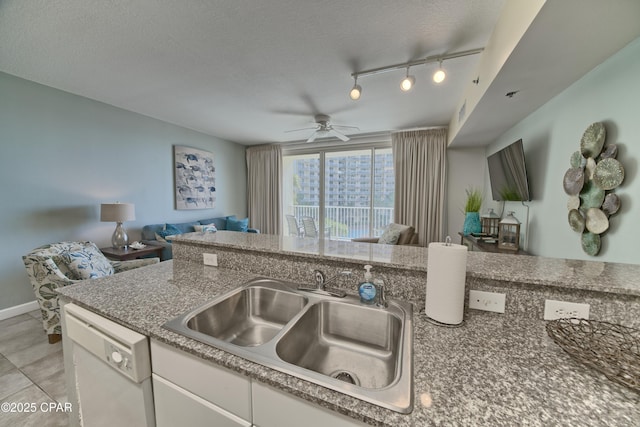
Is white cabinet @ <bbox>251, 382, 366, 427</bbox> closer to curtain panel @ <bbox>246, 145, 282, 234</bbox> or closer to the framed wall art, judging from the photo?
the framed wall art

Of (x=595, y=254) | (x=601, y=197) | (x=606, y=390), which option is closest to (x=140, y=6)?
(x=606, y=390)

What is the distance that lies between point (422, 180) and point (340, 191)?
163cm

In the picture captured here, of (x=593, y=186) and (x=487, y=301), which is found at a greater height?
(x=593, y=186)

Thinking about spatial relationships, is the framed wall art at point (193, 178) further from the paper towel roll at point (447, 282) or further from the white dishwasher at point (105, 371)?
the paper towel roll at point (447, 282)

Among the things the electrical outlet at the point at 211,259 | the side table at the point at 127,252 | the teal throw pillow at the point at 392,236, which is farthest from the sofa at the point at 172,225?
the teal throw pillow at the point at 392,236

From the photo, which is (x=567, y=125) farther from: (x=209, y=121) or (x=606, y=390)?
(x=209, y=121)

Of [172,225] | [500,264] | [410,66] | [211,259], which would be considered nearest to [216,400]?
[211,259]

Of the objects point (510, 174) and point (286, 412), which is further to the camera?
point (510, 174)

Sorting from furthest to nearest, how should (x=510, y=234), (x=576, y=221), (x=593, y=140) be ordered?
(x=510, y=234)
(x=576, y=221)
(x=593, y=140)

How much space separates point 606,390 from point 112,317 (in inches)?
57.7

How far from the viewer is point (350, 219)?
5.07m

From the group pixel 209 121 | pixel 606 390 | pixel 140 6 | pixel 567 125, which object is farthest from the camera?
pixel 209 121

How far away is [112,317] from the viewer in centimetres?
88

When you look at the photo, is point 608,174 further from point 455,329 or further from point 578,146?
point 455,329
